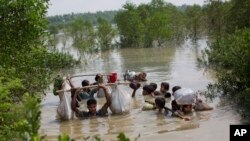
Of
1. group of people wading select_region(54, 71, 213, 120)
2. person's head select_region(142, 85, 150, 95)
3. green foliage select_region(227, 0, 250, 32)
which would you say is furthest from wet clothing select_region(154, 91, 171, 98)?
green foliage select_region(227, 0, 250, 32)

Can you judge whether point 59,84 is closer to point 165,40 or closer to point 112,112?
point 112,112

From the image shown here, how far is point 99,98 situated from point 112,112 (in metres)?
3.36

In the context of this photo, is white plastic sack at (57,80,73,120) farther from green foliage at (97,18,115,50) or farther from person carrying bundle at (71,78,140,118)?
green foliage at (97,18,115,50)

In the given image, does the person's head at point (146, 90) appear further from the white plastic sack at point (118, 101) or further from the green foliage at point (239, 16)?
the green foliage at point (239, 16)

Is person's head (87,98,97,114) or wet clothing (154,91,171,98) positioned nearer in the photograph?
person's head (87,98,97,114)

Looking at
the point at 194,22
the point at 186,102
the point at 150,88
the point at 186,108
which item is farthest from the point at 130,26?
the point at 186,102

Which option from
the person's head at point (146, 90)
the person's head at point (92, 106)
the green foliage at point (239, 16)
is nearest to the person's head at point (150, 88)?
the person's head at point (146, 90)

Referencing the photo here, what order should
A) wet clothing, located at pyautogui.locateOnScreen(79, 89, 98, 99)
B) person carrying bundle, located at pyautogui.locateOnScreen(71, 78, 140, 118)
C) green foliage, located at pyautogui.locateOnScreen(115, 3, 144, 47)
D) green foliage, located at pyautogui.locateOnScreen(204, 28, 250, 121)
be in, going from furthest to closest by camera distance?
green foliage, located at pyautogui.locateOnScreen(115, 3, 144, 47), wet clothing, located at pyautogui.locateOnScreen(79, 89, 98, 99), person carrying bundle, located at pyautogui.locateOnScreen(71, 78, 140, 118), green foliage, located at pyautogui.locateOnScreen(204, 28, 250, 121)

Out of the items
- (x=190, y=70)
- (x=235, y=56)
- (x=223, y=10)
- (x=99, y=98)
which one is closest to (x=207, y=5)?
(x=223, y=10)

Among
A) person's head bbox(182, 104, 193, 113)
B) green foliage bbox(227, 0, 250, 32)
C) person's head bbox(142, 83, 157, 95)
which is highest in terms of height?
green foliage bbox(227, 0, 250, 32)

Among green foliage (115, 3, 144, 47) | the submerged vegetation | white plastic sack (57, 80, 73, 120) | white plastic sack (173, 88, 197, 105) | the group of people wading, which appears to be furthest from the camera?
green foliage (115, 3, 144, 47)

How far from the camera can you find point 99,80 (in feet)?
47.0

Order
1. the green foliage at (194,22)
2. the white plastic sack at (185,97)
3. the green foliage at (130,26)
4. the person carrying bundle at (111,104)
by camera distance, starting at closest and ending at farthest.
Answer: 1. the white plastic sack at (185,97)
2. the person carrying bundle at (111,104)
3. the green foliage at (130,26)
4. the green foliage at (194,22)

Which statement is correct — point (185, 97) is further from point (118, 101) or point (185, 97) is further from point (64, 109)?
point (64, 109)
